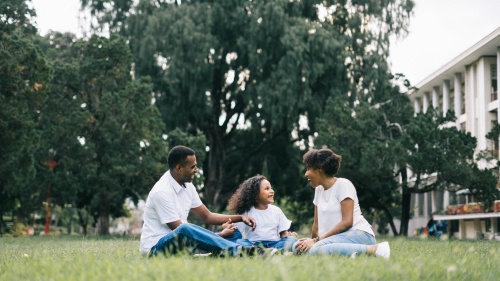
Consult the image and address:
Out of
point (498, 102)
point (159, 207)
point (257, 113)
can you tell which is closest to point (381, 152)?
point (257, 113)

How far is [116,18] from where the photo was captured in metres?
35.4

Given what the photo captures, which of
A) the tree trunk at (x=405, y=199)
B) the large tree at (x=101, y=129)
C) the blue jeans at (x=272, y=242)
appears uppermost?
the large tree at (x=101, y=129)

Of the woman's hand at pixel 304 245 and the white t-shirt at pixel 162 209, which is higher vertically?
the white t-shirt at pixel 162 209

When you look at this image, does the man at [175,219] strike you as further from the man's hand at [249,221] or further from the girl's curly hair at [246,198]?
the girl's curly hair at [246,198]

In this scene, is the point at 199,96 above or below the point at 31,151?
above

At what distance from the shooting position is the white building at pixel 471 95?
47.0 meters

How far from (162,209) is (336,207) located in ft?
6.21

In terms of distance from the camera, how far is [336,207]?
28.0 ft

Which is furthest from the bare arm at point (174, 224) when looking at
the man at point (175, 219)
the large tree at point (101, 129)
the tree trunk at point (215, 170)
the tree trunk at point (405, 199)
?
the tree trunk at point (215, 170)

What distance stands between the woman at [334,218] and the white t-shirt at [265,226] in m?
0.77

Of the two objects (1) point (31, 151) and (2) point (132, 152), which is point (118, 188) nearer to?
(2) point (132, 152)

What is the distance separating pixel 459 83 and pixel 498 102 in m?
8.05

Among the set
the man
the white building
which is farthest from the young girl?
the white building

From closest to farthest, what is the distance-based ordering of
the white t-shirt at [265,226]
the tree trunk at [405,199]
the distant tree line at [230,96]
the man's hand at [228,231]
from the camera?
the man's hand at [228,231] < the white t-shirt at [265,226] < the distant tree line at [230,96] < the tree trunk at [405,199]
